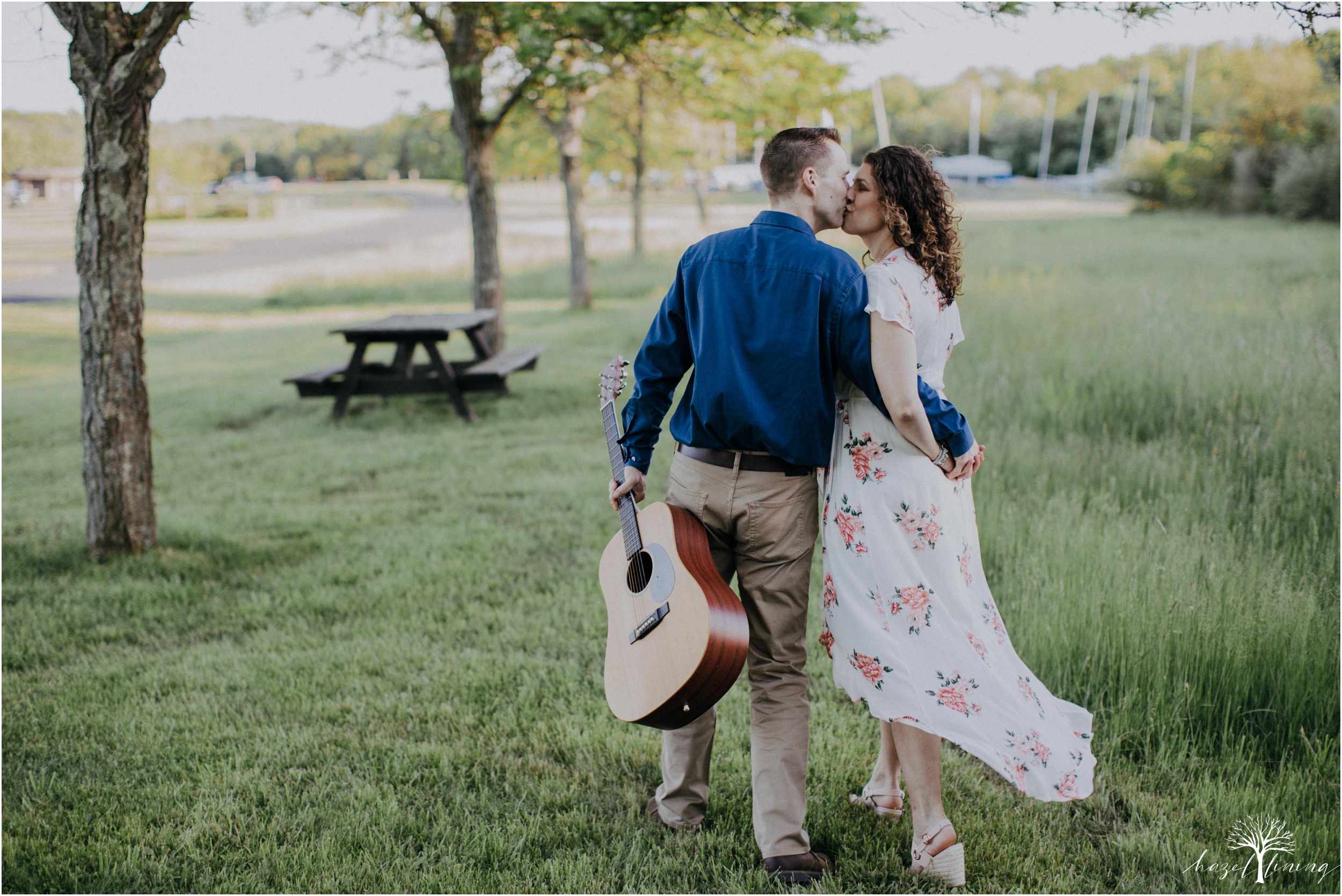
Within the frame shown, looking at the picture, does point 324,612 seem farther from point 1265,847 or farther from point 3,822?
point 1265,847

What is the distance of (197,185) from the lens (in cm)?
5278

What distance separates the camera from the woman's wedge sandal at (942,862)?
2514 mm

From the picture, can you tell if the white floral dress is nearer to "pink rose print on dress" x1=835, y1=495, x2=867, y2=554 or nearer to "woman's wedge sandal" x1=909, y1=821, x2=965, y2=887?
"pink rose print on dress" x1=835, y1=495, x2=867, y2=554

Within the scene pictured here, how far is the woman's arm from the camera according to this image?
2328 millimetres

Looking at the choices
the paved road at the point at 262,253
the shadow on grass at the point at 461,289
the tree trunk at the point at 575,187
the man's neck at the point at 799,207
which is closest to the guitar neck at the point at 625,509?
the man's neck at the point at 799,207

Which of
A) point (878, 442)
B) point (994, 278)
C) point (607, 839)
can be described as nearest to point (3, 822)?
point (607, 839)

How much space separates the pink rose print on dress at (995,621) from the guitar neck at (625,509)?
3.55ft

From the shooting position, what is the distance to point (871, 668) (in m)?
2.52

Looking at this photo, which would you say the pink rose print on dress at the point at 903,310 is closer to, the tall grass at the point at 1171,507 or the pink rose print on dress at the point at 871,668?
the pink rose print on dress at the point at 871,668

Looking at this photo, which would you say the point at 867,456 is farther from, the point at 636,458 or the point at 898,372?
the point at 636,458

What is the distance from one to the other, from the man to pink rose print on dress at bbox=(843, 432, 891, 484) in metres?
0.09

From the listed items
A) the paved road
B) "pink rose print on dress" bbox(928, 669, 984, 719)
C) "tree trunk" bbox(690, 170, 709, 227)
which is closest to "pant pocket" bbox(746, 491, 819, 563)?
"pink rose print on dress" bbox(928, 669, 984, 719)

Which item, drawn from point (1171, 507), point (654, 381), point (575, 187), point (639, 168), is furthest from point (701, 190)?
point (654, 381)

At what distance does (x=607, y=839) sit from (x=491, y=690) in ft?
3.70
